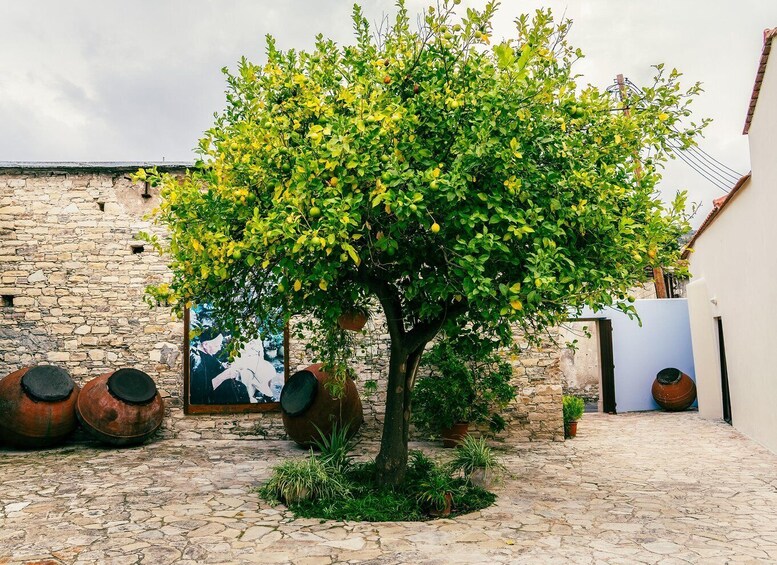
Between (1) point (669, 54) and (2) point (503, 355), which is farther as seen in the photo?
(1) point (669, 54)

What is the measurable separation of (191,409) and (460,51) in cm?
652

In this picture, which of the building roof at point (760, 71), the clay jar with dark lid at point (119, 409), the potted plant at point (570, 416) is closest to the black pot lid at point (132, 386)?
the clay jar with dark lid at point (119, 409)

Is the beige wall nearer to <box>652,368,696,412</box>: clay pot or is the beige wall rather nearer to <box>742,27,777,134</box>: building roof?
<box>652,368,696,412</box>: clay pot

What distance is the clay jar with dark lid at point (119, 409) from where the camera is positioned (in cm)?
802

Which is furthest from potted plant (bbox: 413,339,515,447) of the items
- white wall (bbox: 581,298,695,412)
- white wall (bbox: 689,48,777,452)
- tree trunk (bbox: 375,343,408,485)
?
white wall (bbox: 581,298,695,412)

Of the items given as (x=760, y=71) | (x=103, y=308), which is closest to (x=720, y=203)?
(x=760, y=71)

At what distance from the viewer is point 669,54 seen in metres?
9.75

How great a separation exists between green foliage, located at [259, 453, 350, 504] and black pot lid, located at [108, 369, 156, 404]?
131 inches

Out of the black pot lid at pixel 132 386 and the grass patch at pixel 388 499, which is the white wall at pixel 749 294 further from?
the black pot lid at pixel 132 386

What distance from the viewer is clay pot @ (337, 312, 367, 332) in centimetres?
613

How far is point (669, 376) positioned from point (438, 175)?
35.1 feet

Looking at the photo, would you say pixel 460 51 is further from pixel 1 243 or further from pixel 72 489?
pixel 1 243

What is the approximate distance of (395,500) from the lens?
5.37 m

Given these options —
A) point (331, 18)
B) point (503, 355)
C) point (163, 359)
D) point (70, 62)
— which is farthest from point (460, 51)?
point (70, 62)
